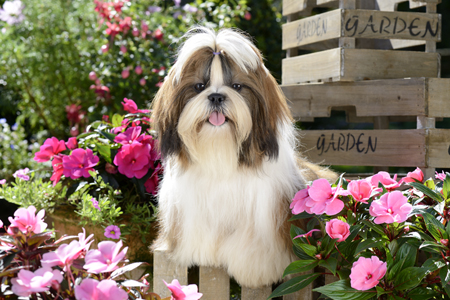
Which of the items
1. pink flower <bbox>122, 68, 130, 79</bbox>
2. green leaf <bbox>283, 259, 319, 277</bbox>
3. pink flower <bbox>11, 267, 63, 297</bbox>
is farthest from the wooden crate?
pink flower <bbox>11, 267, 63, 297</bbox>

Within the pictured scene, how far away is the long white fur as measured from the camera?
76.2 inches

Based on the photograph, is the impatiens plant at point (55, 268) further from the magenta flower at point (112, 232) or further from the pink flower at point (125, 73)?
the pink flower at point (125, 73)

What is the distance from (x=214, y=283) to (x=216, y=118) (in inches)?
28.5

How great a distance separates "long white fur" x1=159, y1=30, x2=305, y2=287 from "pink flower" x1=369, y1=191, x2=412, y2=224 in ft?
1.64

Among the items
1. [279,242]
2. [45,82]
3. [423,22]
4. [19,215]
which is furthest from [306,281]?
[45,82]

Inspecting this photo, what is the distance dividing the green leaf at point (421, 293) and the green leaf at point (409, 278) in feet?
0.18

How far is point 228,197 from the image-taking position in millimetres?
2016

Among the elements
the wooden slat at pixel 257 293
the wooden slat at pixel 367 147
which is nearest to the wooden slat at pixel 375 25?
the wooden slat at pixel 367 147

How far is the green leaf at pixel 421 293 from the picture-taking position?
5.08 feet

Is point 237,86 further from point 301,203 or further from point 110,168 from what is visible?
point 110,168

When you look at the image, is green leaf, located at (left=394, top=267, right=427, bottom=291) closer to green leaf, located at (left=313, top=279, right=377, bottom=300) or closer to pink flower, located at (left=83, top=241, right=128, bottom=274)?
green leaf, located at (left=313, top=279, right=377, bottom=300)

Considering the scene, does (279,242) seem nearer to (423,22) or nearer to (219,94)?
(219,94)

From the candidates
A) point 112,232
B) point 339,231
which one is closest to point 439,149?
point 339,231

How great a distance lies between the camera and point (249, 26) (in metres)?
4.96
